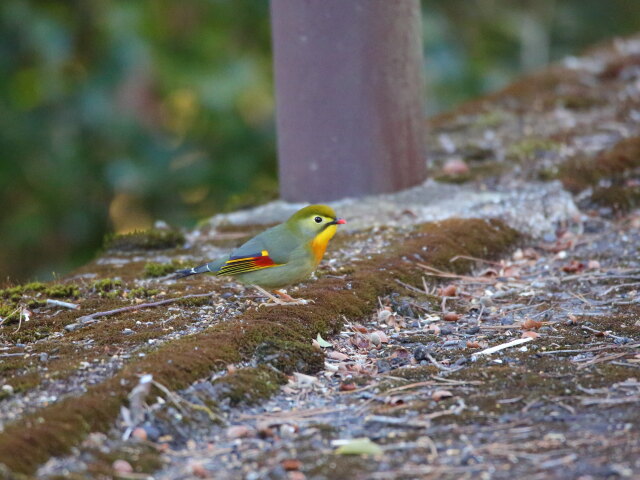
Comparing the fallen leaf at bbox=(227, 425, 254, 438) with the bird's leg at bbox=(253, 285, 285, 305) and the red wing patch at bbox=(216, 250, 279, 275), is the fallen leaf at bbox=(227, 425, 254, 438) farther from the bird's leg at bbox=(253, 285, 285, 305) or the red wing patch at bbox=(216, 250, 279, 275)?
the red wing patch at bbox=(216, 250, 279, 275)

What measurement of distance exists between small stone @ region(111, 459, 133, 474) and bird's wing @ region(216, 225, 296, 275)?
1559mm

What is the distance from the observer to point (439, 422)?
2.62 m

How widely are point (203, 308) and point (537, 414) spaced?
159 cm

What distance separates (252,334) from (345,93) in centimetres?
215

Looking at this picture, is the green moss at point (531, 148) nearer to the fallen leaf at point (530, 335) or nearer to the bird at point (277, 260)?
the bird at point (277, 260)

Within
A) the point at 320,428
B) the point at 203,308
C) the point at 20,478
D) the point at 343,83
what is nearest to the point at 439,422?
the point at 320,428

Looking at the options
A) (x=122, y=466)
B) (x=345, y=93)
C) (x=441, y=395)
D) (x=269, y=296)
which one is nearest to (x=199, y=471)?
(x=122, y=466)

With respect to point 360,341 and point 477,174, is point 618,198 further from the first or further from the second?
point 360,341

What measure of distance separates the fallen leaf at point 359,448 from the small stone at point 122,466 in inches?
22.0

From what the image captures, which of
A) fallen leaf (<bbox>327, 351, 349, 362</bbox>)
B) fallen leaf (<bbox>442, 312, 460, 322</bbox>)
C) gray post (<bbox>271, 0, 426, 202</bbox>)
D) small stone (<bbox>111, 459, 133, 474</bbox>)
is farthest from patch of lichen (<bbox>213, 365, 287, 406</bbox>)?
gray post (<bbox>271, 0, 426, 202</bbox>)

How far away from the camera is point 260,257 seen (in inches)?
151

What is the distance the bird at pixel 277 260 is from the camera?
3.81 meters

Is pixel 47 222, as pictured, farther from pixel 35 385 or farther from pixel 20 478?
pixel 20 478

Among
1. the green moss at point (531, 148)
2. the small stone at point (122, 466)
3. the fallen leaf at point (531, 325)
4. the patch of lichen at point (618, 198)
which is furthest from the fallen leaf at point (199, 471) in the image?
the green moss at point (531, 148)
